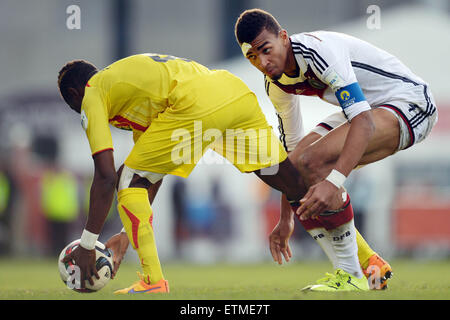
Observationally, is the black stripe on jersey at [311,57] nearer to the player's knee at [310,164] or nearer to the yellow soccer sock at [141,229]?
the player's knee at [310,164]

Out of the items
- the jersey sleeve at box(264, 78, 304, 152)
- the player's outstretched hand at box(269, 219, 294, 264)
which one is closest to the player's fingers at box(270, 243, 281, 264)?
the player's outstretched hand at box(269, 219, 294, 264)

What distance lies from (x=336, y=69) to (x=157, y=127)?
1.28 meters

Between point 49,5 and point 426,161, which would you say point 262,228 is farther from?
point 49,5

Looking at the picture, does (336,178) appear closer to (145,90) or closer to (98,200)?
(145,90)

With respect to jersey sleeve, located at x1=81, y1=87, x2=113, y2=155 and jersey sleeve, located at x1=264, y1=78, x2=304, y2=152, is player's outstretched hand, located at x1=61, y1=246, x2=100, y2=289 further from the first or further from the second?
jersey sleeve, located at x1=264, y1=78, x2=304, y2=152

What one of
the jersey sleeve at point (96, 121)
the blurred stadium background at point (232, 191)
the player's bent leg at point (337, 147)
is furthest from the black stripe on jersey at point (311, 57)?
the blurred stadium background at point (232, 191)

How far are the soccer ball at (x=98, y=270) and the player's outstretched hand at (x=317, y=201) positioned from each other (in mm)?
1453

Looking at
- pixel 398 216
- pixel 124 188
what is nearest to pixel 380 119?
pixel 124 188

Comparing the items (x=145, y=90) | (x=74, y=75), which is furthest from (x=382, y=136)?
(x=74, y=75)

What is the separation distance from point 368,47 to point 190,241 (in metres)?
10.2

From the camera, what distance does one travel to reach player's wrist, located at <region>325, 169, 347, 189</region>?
16.8 ft

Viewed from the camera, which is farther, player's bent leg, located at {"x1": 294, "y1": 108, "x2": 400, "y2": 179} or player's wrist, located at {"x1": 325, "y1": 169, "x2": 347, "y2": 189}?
player's bent leg, located at {"x1": 294, "y1": 108, "x2": 400, "y2": 179}

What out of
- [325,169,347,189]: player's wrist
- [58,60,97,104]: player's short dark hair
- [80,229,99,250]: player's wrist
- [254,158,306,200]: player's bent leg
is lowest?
[80,229,99,250]: player's wrist

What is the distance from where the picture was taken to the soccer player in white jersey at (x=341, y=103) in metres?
5.23
